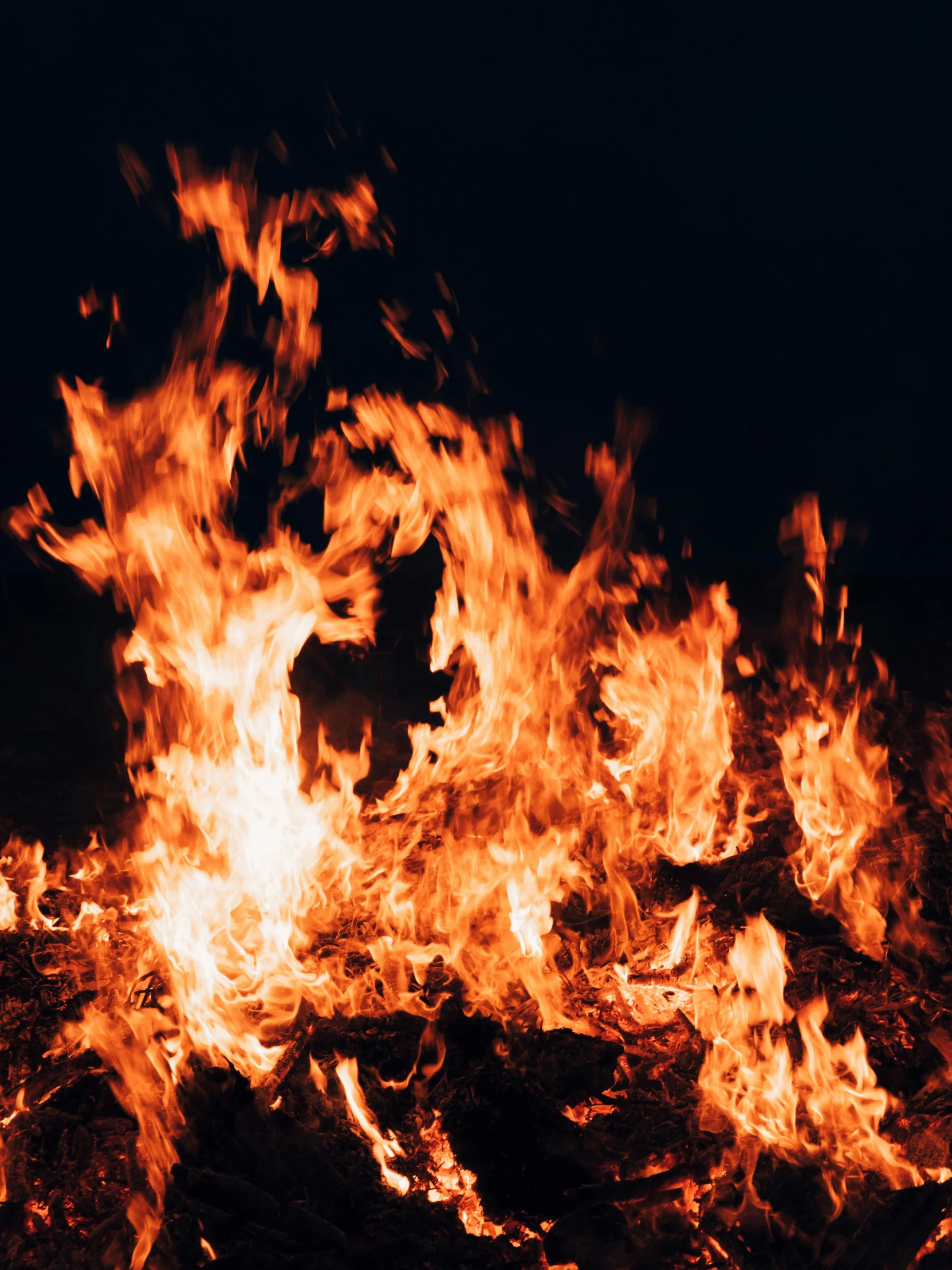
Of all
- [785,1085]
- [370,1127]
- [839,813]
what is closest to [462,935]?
[370,1127]

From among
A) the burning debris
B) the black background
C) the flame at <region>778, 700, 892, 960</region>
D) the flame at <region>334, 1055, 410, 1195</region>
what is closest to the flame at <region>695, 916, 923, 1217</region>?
the burning debris

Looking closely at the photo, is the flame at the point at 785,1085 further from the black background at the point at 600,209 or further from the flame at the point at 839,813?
the black background at the point at 600,209

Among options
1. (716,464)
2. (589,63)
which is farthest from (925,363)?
(589,63)

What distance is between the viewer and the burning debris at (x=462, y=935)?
290 centimetres

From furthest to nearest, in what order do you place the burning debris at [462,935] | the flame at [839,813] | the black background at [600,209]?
the black background at [600,209] → the flame at [839,813] → the burning debris at [462,935]

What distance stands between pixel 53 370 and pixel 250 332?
230 cm

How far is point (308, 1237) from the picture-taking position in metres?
2.70

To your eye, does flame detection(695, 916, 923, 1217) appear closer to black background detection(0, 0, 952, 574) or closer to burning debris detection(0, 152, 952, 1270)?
burning debris detection(0, 152, 952, 1270)

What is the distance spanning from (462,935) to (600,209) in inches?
313

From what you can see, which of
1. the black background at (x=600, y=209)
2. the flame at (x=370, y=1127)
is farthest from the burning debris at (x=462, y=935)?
the black background at (x=600, y=209)

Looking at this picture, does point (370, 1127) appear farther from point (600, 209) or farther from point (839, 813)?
point (600, 209)

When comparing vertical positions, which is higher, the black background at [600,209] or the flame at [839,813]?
the black background at [600,209]

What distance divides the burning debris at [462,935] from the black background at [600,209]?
3.07 meters

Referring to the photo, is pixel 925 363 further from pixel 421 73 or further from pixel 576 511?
pixel 421 73
